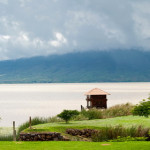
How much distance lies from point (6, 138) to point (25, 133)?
11.3 feet

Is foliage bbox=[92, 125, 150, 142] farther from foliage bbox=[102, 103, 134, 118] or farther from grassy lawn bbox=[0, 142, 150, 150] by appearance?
foliage bbox=[102, 103, 134, 118]

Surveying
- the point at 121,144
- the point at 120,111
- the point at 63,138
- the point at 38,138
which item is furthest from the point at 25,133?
the point at 120,111

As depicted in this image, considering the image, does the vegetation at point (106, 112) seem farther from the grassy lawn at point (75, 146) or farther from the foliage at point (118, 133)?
the grassy lawn at point (75, 146)

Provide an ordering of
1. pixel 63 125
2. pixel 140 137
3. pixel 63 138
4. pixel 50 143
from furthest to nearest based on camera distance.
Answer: pixel 63 125 < pixel 63 138 < pixel 140 137 < pixel 50 143

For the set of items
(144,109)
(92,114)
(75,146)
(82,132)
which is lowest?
(75,146)

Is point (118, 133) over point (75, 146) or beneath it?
over

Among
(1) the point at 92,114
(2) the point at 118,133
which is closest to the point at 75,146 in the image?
(2) the point at 118,133

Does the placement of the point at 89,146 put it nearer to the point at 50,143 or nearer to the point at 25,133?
the point at 50,143

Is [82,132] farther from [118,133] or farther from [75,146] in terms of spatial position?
[75,146]

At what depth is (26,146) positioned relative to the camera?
18.5 metres

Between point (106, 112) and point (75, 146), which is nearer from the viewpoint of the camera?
point (75, 146)

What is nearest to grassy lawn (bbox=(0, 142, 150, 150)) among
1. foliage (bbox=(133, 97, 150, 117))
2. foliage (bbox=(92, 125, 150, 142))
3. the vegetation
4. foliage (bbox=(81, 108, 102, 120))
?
foliage (bbox=(133, 97, 150, 117))

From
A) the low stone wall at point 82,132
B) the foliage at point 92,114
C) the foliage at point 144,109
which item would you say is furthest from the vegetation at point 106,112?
the foliage at point 144,109

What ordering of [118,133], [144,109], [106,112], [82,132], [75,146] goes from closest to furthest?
[144,109] < [75,146] < [118,133] < [82,132] < [106,112]
